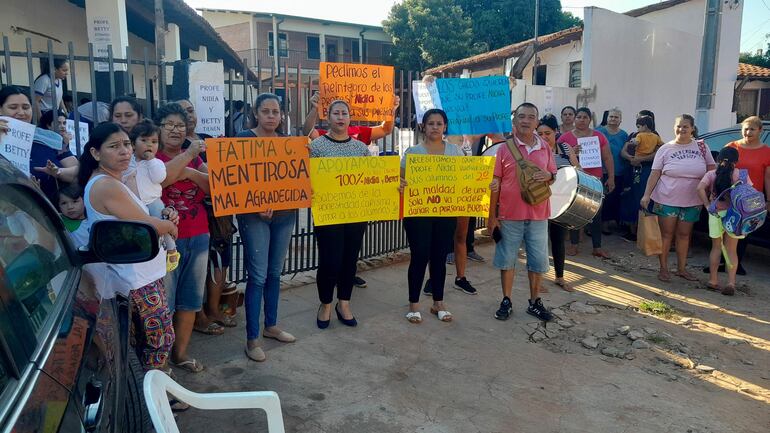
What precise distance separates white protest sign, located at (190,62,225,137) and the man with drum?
8.12ft

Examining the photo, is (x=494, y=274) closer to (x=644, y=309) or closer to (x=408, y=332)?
(x=644, y=309)

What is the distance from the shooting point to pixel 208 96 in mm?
4863

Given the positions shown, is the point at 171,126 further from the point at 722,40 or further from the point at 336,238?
the point at 722,40

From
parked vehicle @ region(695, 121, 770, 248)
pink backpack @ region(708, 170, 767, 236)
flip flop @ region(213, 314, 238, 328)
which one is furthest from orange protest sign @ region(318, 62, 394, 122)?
parked vehicle @ region(695, 121, 770, 248)

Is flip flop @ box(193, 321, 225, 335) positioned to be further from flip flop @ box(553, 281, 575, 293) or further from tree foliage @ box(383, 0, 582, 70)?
tree foliage @ box(383, 0, 582, 70)

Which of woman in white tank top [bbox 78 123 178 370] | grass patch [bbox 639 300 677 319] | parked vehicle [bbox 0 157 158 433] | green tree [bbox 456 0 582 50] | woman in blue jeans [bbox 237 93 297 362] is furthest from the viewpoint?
green tree [bbox 456 0 582 50]

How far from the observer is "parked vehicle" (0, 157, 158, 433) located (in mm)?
1353

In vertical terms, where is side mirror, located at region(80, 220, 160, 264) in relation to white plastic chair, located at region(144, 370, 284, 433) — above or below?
above

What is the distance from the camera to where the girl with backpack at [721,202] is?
5.93 metres

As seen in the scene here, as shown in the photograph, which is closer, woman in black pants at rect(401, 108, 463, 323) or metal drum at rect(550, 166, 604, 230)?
woman in black pants at rect(401, 108, 463, 323)

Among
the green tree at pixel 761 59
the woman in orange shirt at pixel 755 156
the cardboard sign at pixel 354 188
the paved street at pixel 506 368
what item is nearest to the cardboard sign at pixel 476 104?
the cardboard sign at pixel 354 188

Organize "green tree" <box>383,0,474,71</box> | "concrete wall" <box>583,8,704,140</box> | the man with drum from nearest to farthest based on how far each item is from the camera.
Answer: the man with drum, "concrete wall" <box>583,8,704,140</box>, "green tree" <box>383,0,474,71</box>

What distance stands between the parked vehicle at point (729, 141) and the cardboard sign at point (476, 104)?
3411 millimetres

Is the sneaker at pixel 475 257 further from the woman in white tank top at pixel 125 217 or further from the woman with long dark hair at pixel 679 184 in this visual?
the woman in white tank top at pixel 125 217
